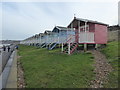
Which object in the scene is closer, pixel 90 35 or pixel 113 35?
pixel 90 35

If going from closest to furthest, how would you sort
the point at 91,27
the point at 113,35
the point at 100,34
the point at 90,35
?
the point at 90,35 < the point at 91,27 < the point at 100,34 < the point at 113,35

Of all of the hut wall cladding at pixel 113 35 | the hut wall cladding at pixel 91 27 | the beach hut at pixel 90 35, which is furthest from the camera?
the hut wall cladding at pixel 113 35

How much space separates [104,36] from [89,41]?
3.11 m

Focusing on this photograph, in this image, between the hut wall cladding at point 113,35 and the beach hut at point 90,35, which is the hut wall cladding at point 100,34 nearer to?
the beach hut at point 90,35

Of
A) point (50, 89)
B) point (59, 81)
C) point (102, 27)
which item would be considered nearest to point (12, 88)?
point (50, 89)

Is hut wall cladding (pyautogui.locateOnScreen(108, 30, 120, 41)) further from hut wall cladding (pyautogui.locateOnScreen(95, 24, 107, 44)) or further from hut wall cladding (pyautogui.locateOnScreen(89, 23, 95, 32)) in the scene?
hut wall cladding (pyautogui.locateOnScreen(89, 23, 95, 32))

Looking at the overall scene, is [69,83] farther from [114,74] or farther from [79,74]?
[114,74]

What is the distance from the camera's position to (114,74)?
182 inches

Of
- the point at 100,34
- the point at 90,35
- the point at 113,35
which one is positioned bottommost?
the point at 90,35

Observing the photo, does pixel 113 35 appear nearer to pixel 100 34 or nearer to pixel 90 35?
pixel 100 34

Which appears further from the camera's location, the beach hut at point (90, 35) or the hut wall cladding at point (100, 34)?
the hut wall cladding at point (100, 34)

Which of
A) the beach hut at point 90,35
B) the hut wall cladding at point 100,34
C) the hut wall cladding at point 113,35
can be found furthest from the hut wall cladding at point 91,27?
the hut wall cladding at point 113,35

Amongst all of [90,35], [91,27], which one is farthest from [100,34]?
[90,35]

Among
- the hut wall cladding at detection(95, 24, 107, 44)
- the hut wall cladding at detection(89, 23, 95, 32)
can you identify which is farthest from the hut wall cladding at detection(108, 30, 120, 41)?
the hut wall cladding at detection(89, 23, 95, 32)
